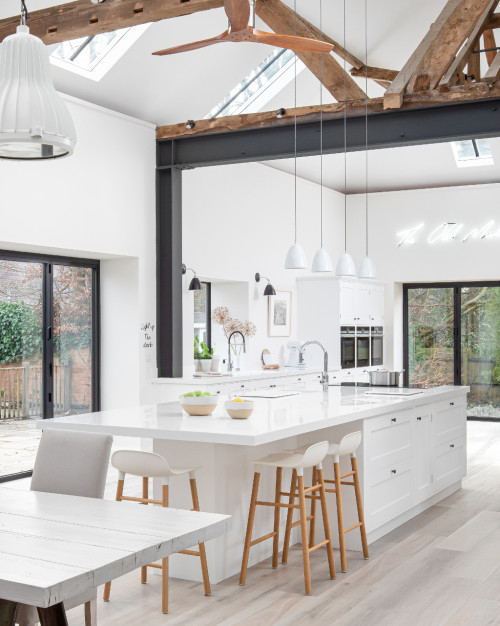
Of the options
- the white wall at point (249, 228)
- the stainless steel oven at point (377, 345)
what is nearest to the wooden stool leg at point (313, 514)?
the white wall at point (249, 228)

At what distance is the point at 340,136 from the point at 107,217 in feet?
7.43

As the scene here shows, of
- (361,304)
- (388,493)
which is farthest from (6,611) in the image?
(361,304)

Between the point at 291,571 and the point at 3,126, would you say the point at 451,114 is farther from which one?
the point at 3,126

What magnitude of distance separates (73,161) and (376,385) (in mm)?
3248

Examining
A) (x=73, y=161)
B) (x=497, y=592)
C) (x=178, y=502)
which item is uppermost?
(x=73, y=161)

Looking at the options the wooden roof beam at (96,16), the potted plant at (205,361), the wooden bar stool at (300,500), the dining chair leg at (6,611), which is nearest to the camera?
the dining chair leg at (6,611)

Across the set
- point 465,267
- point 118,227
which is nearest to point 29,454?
point 118,227

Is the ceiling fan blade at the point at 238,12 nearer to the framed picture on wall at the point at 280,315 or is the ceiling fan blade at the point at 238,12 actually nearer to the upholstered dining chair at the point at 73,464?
the upholstered dining chair at the point at 73,464

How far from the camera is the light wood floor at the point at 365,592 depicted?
12.0ft

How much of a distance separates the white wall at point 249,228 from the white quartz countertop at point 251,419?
3.32 meters

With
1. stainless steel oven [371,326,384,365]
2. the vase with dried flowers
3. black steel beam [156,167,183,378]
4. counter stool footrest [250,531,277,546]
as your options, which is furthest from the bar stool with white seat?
stainless steel oven [371,326,384,365]

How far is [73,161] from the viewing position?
22.9 feet

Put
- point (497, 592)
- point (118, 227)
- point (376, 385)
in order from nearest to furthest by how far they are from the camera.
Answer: point (497, 592)
point (376, 385)
point (118, 227)

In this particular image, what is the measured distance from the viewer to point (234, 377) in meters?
7.95
